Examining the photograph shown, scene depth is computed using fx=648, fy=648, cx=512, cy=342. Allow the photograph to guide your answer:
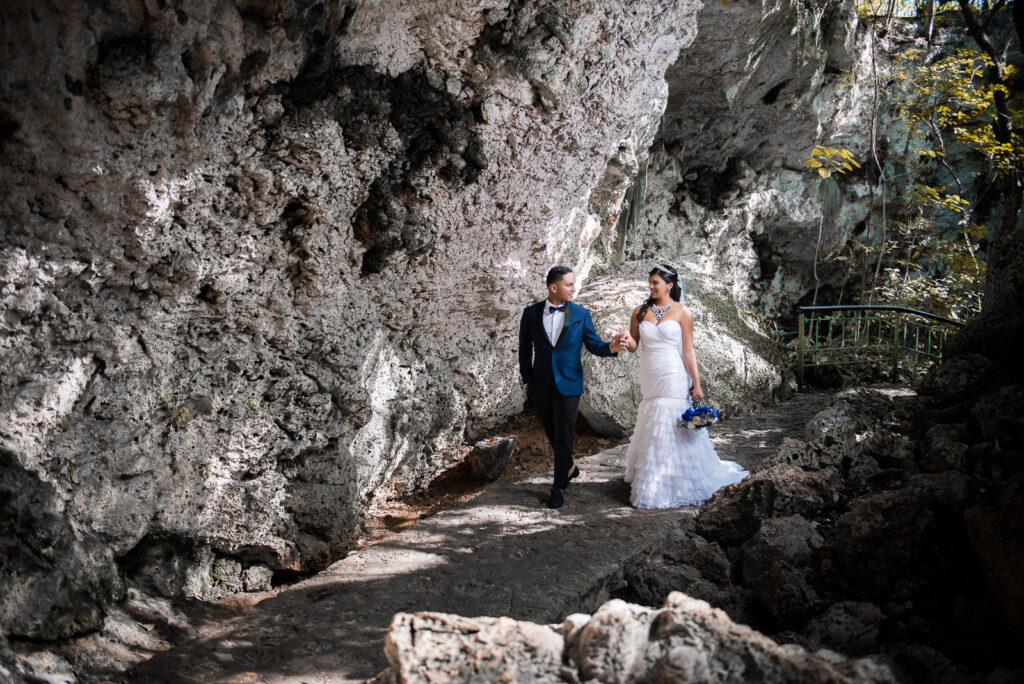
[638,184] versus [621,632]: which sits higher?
[638,184]

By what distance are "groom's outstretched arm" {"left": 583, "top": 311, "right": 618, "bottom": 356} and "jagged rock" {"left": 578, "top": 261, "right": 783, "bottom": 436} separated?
7.01 ft

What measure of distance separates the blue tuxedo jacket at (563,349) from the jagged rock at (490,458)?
1.35m

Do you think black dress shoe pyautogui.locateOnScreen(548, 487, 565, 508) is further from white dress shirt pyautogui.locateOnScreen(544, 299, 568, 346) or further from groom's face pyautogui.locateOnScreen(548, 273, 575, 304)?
groom's face pyautogui.locateOnScreen(548, 273, 575, 304)

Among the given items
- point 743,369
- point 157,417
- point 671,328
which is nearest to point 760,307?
point 743,369

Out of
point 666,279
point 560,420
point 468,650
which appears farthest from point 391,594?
point 666,279

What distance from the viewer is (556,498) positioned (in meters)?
4.66

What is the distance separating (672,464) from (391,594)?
2.13 m

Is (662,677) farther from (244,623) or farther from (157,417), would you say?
(157,417)

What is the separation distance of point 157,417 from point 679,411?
11.1 ft

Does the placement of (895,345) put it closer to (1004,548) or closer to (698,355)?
(698,355)

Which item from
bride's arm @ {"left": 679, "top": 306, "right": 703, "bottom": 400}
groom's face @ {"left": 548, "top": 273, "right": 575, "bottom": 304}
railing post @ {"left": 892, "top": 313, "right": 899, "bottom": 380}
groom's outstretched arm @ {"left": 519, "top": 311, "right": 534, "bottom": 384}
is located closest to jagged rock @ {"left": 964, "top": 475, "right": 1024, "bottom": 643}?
bride's arm @ {"left": 679, "top": 306, "right": 703, "bottom": 400}

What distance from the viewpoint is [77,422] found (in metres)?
3.38

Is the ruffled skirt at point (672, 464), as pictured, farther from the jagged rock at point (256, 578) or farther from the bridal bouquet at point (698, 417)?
the jagged rock at point (256, 578)

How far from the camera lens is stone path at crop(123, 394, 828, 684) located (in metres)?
3.01
